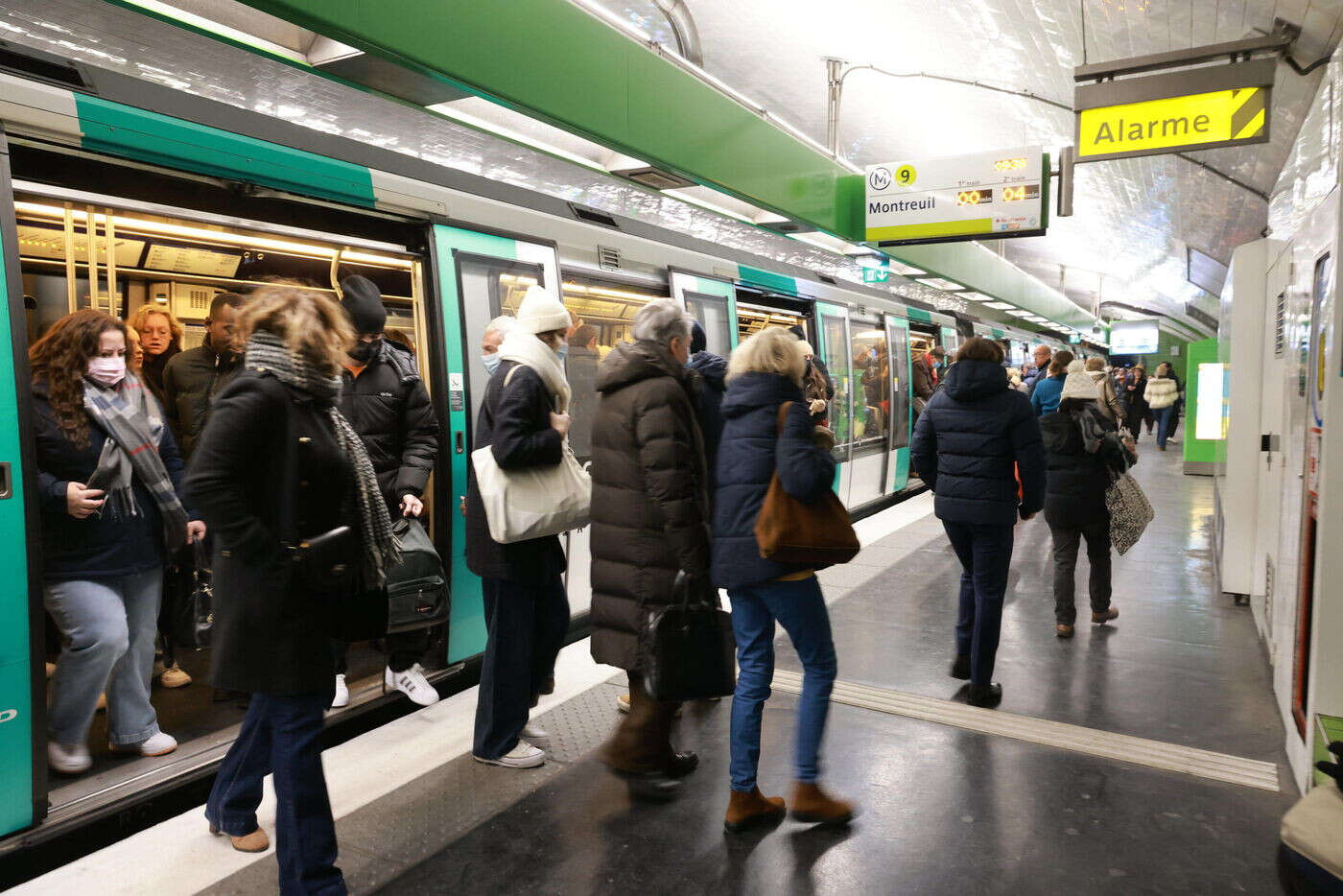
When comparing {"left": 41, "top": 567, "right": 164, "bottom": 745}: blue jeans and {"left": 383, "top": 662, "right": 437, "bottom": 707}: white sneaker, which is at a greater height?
{"left": 41, "top": 567, "right": 164, "bottom": 745}: blue jeans

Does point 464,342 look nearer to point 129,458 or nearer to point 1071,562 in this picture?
point 129,458

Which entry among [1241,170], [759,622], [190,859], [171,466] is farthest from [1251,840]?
[1241,170]

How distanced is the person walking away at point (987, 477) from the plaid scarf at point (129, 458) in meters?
3.02

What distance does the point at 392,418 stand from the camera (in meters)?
3.65

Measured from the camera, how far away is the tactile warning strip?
324 centimetres

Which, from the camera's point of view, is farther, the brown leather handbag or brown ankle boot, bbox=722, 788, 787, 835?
brown ankle boot, bbox=722, 788, 787, 835

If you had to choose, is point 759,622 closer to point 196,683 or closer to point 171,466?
point 171,466

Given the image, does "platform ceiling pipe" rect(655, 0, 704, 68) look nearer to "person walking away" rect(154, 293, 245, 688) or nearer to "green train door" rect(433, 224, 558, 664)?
"green train door" rect(433, 224, 558, 664)

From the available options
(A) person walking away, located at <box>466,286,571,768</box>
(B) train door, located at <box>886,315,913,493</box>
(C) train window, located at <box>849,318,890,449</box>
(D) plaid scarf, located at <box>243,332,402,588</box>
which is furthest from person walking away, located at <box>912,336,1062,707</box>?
(B) train door, located at <box>886,315,913,493</box>

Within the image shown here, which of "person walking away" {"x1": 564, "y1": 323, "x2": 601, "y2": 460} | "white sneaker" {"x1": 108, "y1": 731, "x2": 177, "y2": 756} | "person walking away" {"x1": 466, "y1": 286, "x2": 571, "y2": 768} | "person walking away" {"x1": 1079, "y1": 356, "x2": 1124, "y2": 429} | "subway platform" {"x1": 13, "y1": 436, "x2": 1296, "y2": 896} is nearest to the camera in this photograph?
"subway platform" {"x1": 13, "y1": 436, "x2": 1296, "y2": 896}

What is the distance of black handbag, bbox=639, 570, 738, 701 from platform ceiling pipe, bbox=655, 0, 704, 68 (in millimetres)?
4305

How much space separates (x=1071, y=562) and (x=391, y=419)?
3.67m

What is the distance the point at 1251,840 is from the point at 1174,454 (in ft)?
53.8

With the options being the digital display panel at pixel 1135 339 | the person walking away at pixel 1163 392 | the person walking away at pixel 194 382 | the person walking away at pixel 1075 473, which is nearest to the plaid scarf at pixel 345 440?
the person walking away at pixel 194 382
